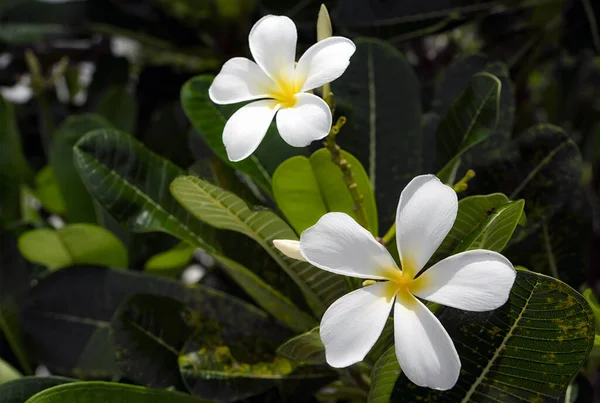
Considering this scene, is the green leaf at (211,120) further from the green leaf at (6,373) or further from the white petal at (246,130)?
the green leaf at (6,373)

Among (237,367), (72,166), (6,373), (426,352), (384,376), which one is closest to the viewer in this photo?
(426,352)

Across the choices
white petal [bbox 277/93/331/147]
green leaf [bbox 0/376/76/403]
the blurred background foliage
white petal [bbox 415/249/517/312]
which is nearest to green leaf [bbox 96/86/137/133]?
the blurred background foliage

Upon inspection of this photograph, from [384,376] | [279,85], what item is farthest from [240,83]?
[384,376]

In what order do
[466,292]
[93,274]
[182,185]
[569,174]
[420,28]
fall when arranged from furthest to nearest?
[420,28], [93,274], [569,174], [182,185], [466,292]

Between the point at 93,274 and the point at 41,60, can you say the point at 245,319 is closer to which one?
the point at 93,274

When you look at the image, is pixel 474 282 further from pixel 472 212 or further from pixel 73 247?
pixel 73 247

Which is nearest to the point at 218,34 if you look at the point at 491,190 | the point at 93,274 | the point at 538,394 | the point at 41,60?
the point at 41,60

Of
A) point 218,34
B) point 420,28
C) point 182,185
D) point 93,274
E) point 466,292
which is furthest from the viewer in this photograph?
point 218,34
